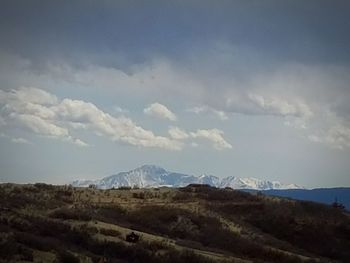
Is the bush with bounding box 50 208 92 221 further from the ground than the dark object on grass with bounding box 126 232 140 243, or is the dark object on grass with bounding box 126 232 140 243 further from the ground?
the bush with bounding box 50 208 92 221

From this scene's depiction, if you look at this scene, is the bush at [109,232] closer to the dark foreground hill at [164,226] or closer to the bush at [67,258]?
the dark foreground hill at [164,226]

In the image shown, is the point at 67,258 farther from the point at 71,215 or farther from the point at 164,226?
the point at 164,226

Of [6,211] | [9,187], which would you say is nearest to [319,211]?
[9,187]

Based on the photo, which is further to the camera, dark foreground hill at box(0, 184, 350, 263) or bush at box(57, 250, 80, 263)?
dark foreground hill at box(0, 184, 350, 263)

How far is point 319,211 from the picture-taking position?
52906 mm

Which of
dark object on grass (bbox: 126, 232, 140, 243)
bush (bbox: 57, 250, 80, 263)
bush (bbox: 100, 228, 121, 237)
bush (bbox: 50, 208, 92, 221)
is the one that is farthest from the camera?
bush (bbox: 50, 208, 92, 221)

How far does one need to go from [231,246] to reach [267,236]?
7.54 m

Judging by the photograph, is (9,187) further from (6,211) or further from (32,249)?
(32,249)

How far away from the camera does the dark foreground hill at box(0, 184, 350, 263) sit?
79.8ft

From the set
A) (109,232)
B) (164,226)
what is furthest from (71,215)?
(164,226)

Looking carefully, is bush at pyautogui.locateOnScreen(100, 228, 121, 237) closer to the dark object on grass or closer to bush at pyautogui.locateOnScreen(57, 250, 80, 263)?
the dark object on grass

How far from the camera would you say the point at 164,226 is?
4056cm

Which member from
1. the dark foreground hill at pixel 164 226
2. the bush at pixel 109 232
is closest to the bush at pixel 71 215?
the dark foreground hill at pixel 164 226

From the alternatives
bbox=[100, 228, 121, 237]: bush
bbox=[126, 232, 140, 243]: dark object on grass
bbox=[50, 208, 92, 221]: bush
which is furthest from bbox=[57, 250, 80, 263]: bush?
bbox=[50, 208, 92, 221]: bush
